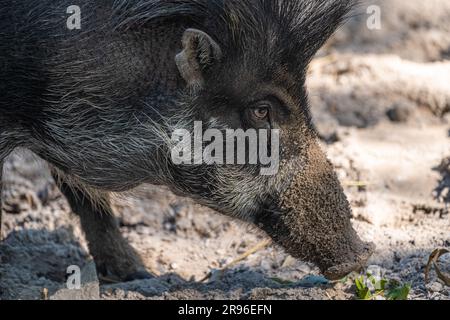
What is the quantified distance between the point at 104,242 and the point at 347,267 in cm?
151

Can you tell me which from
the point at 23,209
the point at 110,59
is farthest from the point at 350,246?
the point at 23,209

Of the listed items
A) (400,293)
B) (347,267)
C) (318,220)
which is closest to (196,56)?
(318,220)

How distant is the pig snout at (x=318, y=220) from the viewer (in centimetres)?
372

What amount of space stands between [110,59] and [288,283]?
4.48ft

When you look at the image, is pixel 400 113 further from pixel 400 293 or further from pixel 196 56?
pixel 196 56

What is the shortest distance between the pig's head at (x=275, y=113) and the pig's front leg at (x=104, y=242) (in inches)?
38.3

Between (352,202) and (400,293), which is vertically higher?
(352,202)

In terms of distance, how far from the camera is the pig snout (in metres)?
3.72

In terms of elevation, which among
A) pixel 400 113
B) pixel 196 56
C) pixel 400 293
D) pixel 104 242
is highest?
pixel 400 113

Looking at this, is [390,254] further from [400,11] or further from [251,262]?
[400,11]

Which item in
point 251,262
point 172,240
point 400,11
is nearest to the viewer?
point 251,262

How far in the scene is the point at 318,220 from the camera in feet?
12.2

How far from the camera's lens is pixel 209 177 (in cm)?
379

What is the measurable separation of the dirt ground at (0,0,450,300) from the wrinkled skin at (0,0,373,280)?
0.97 feet
